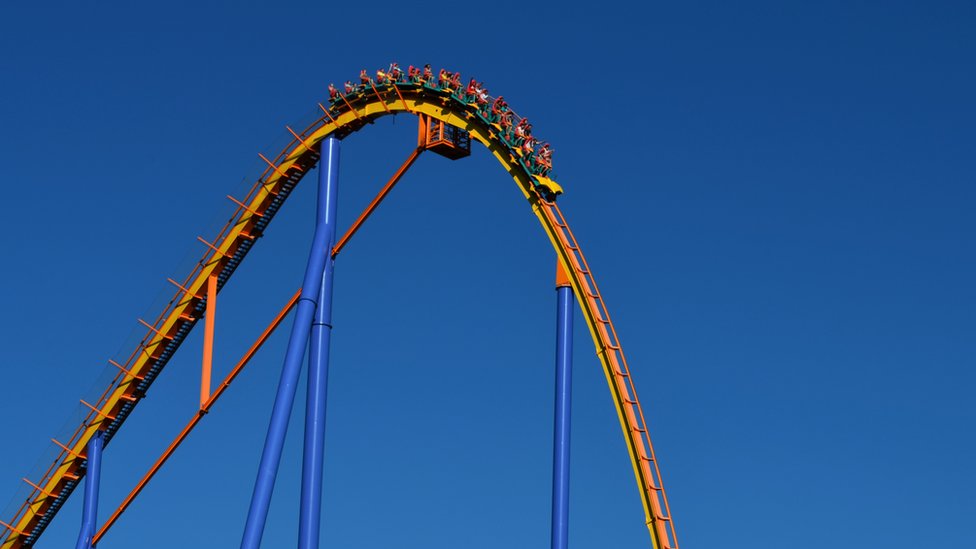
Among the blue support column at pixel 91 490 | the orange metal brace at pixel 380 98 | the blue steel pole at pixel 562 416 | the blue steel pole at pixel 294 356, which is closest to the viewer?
the blue steel pole at pixel 562 416

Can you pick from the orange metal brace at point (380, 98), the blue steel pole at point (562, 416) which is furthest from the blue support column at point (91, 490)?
the blue steel pole at point (562, 416)

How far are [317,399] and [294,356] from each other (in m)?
0.63

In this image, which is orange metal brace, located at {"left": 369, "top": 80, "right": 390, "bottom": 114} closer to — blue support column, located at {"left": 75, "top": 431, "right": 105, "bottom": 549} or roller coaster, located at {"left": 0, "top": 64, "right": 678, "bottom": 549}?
roller coaster, located at {"left": 0, "top": 64, "right": 678, "bottom": 549}

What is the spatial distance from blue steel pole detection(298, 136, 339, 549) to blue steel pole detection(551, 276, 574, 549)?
295cm

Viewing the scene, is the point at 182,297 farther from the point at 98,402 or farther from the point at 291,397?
the point at 291,397

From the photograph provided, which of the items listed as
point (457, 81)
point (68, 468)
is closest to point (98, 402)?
point (68, 468)

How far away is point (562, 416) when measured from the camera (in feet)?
62.5

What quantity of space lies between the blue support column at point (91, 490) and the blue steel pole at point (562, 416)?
29.9ft

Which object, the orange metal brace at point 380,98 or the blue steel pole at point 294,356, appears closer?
the blue steel pole at point 294,356

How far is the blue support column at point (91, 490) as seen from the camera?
80.5ft

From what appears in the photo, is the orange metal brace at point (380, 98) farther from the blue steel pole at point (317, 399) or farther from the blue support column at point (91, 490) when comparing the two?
the blue support column at point (91, 490)

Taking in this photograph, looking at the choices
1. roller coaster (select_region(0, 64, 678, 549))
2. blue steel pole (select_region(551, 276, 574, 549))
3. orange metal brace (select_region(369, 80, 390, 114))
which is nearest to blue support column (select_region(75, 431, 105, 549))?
roller coaster (select_region(0, 64, 678, 549))

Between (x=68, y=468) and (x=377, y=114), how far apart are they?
8.05 meters

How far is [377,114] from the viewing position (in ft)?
73.5
